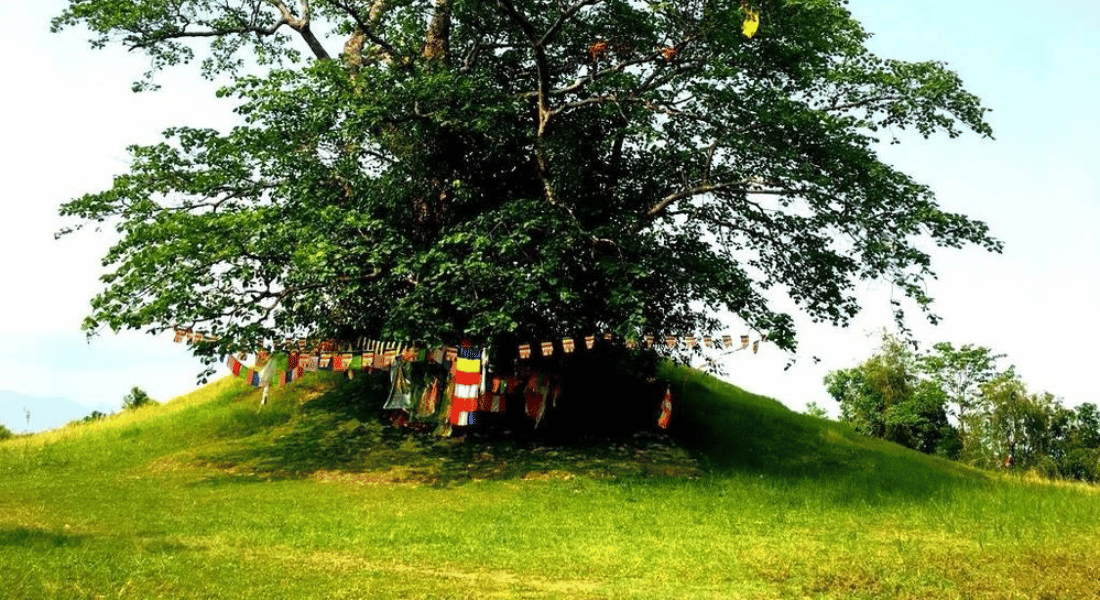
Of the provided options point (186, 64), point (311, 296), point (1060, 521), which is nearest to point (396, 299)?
point (311, 296)

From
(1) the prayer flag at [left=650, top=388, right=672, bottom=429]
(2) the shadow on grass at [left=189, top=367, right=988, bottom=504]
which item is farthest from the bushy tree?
(1) the prayer flag at [left=650, top=388, right=672, bottom=429]

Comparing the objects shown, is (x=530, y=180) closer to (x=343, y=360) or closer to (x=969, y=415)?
(x=343, y=360)

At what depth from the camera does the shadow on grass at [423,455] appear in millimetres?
21016

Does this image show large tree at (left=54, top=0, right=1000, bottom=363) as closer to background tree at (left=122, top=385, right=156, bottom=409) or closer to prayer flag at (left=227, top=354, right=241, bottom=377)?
prayer flag at (left=227, top=354, right=241, bottom=377)

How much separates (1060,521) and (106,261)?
20.0 meters

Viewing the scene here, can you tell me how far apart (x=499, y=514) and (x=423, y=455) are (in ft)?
19.1

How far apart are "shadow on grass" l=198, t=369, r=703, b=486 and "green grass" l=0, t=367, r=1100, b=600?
8 centimetres

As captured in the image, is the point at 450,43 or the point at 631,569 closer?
the point at 631,569

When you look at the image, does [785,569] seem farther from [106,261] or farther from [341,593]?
[106,261]

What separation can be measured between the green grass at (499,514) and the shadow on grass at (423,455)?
81 millimetres

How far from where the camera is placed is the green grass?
11.7 meters

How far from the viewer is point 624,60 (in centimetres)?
2195

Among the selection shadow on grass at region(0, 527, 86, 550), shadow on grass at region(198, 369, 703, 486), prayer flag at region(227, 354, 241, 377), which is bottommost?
shadow on grass at region(0, 527, 86, 550)

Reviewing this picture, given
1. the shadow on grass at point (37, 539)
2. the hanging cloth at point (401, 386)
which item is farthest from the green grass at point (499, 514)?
the hanging cloth at point (401, 386)
